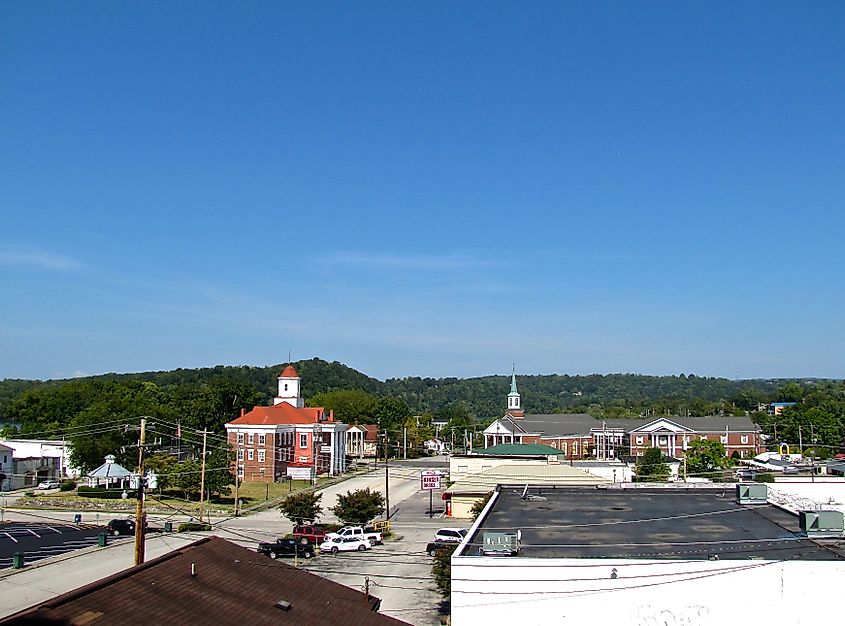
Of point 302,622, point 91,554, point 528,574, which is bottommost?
point 91,554

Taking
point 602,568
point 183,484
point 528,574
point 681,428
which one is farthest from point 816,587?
point 681,428

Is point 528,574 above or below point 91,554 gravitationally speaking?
above

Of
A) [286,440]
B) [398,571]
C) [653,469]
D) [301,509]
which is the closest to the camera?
[398,571]

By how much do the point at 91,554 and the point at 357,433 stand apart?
84.6 m

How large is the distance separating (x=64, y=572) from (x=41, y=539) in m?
10.4

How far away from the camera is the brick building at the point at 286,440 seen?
255 ft

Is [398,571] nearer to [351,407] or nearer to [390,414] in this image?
[390,414]

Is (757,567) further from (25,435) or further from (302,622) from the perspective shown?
(25,435)

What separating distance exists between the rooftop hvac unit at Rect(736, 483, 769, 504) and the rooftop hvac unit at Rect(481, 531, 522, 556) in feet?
41.7

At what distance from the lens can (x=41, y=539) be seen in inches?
1678

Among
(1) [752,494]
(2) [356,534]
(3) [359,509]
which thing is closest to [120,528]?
(3) [359,509]

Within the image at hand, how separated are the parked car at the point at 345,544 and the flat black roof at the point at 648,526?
11.6 m

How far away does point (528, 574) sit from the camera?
645 inches

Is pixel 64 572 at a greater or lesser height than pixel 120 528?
lesser
